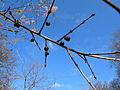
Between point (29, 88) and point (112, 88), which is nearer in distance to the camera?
point (29, 88)

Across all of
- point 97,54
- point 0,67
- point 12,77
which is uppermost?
point 0,67

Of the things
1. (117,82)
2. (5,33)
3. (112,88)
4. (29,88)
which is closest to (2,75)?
(29,88)

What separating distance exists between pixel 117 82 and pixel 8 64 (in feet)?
44.9

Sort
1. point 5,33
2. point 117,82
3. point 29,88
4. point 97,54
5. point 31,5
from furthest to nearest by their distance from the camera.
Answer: point 117,82 < point 29,88 < point 5,33 < point 31,5 < point 97,54

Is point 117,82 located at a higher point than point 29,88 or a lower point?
higher

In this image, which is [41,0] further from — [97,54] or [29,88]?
[29,88]

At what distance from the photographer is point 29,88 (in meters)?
8.09

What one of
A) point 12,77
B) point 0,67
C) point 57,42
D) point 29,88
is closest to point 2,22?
point 57,42

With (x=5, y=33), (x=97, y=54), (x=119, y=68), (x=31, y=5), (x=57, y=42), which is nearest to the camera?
(x=97, y=54)

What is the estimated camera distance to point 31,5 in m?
1.70

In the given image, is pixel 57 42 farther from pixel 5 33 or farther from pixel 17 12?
pixel 5 33

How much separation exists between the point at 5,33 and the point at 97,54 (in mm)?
2294

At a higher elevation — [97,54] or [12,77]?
[12,77]

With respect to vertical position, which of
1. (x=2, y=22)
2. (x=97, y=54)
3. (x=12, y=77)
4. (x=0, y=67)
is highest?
(x=0, y=67)
